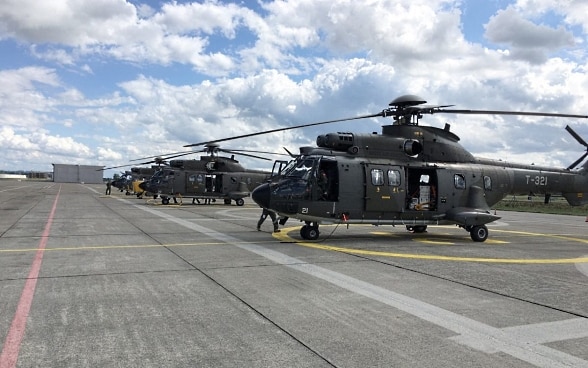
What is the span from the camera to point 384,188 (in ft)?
45.2

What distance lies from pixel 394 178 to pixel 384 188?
516mm

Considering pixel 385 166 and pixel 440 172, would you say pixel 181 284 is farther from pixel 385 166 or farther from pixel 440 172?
pixel 440 172

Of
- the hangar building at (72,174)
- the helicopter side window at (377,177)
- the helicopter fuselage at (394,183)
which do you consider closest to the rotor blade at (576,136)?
the helicopter fuselage at (394,183)

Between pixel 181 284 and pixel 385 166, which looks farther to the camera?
pixel 385 166

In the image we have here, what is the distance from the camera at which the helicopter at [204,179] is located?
31828mm

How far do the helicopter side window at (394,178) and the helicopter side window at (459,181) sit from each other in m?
2.23

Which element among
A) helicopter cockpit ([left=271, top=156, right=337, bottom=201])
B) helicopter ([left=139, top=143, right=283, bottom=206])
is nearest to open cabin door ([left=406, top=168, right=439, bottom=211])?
helicopter cockpit ([left=271, top=156, right=337, bottom=201])

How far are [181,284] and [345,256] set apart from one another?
4460mm

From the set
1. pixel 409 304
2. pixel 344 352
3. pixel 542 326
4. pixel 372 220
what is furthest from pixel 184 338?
pixel 372 220

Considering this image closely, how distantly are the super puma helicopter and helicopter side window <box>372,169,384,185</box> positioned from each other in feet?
0.10

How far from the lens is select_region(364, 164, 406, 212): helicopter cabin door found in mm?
13617

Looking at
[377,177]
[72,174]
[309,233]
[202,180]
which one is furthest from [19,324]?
[72,174]

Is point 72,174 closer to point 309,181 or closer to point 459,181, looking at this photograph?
point 309,181

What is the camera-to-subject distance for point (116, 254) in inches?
406
